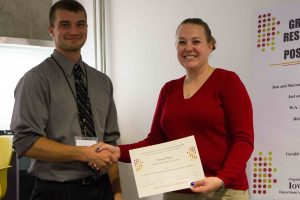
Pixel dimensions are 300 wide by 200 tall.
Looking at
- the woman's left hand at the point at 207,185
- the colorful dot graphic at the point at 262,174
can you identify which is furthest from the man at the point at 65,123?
the colorful dot graphic at the point at 262,174

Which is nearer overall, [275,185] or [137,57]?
[275,185]

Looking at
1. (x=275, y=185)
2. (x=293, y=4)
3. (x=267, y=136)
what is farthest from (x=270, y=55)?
(x=275, y=185)

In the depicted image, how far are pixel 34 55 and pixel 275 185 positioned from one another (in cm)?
269

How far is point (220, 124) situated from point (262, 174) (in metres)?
0.80

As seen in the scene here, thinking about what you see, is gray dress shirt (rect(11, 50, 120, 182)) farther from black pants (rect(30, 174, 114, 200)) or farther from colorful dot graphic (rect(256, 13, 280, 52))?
colorful dot graphic (rect(256, 13, 280, 52))

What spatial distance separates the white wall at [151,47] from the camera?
270cm

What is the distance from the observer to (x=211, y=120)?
6.27 feet

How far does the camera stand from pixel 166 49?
3.22m

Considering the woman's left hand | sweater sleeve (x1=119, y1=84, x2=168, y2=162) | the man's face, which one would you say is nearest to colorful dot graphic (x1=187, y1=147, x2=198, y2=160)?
the woman's left hand

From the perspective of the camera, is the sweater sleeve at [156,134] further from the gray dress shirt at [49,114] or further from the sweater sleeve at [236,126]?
the sweater sleeve at [236,126]

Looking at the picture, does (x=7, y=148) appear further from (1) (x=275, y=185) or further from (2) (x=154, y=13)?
(1) (x=275, y=185)

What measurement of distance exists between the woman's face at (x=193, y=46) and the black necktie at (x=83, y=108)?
0.61m

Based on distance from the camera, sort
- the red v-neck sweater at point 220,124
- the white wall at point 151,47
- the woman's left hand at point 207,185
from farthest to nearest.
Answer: the white wall at point 151,47 → the red v-neck sweater at point 220,124 → the woman's left hand at point 207,185

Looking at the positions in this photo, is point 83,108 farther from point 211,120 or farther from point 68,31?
point 211,120
